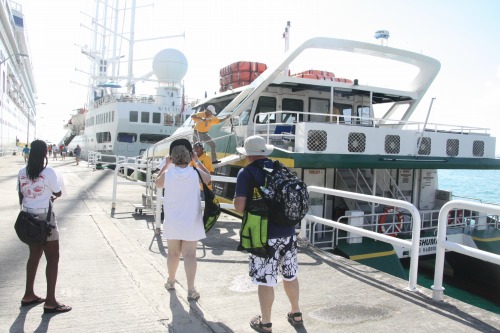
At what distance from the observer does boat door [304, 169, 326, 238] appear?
9.16m

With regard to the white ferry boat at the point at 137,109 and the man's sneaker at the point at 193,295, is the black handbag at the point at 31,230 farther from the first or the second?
the white ferry boat at the point at 137,109

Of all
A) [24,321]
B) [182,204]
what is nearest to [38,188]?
[24,321]

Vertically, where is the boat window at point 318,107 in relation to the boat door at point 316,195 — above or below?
above

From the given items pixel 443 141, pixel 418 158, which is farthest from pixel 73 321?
pixel 443 141

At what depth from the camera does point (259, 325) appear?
347 cm

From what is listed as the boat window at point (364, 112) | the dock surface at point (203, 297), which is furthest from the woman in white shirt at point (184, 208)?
the boat window at point (364, 112)

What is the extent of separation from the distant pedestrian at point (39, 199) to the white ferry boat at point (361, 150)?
510cm

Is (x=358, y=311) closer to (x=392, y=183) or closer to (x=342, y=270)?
(x=342, y=270)

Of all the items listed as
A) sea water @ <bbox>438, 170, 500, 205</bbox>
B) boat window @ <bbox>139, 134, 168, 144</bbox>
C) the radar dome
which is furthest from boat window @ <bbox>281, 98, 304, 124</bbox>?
the radar dome

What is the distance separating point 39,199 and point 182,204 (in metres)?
1.28

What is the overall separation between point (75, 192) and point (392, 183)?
29.8ft

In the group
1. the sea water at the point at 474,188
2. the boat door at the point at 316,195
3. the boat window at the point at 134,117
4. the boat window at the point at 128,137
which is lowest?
the sea water at the point at 474,188

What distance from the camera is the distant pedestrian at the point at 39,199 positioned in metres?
3.74

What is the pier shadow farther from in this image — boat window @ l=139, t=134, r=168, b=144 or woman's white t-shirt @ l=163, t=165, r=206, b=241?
boat window @ l=139, t=134, r=168, b=144
